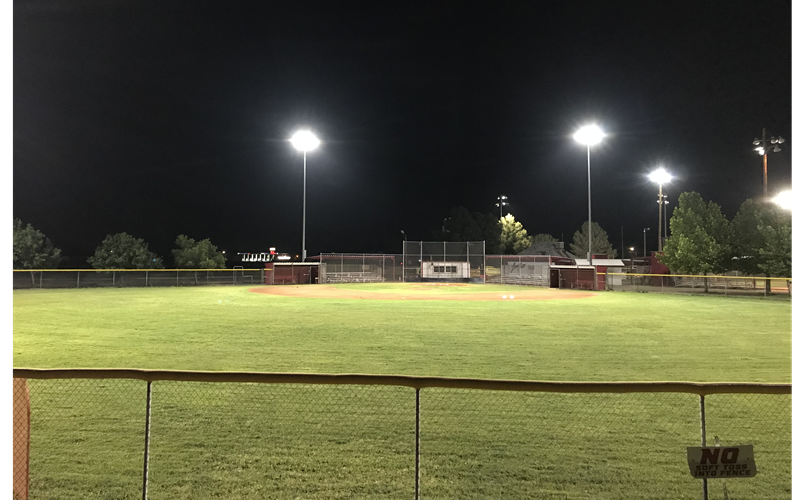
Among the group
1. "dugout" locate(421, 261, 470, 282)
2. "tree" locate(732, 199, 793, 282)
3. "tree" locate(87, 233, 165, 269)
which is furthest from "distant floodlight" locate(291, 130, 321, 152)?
"tree" locate(732, 199, 793, 282)

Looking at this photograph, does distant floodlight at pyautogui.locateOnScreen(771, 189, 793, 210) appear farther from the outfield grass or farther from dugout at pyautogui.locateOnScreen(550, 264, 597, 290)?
the outfield grass

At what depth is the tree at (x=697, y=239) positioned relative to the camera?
38281 millimetres

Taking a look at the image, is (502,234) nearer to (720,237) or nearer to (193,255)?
(720,237)

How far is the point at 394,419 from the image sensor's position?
6.04 m

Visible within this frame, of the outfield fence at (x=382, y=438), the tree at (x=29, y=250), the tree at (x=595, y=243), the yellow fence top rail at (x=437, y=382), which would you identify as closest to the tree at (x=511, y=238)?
the tree at (x=595, y=243)

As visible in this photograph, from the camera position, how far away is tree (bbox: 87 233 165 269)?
176 ft

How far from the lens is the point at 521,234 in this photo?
86625 mm

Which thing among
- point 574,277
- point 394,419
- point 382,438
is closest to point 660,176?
point 574,277

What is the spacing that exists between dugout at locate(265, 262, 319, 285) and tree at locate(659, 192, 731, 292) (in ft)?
105

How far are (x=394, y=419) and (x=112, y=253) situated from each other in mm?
59326

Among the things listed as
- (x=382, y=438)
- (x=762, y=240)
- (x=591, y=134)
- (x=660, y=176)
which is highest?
(x=591, y=134)

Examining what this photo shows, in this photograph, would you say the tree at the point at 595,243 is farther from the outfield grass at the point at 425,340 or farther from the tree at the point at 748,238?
the outfield grass at the point at 425,340
